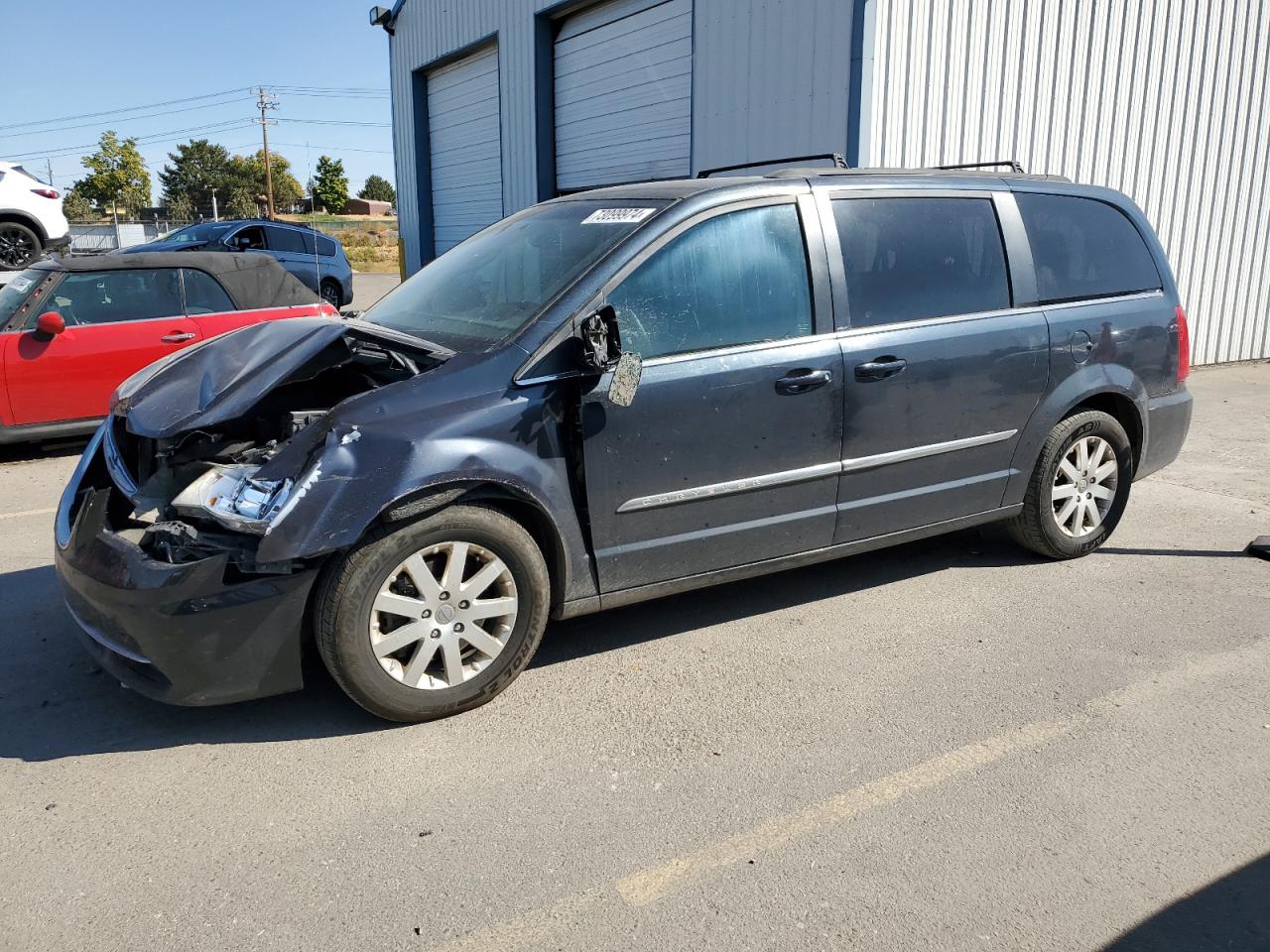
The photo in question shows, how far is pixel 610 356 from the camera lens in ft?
11.0

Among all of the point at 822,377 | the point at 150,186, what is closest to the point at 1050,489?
the point at 822,377

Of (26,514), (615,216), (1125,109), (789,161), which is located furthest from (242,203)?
(615,216)

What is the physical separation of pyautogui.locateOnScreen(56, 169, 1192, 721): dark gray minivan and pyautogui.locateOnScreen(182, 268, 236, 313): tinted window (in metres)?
3.92

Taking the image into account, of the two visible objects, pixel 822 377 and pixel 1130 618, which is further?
pixel 1130 618

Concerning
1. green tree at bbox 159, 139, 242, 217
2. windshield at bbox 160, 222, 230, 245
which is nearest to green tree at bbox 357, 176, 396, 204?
green tree at bbox 159, 139, 242, 217

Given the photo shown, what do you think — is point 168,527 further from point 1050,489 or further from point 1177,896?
point 1050,489

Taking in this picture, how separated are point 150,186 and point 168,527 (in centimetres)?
8004

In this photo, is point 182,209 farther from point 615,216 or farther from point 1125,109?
point 615,216

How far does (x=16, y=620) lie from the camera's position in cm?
416


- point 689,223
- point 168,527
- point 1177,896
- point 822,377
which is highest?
point 689,223

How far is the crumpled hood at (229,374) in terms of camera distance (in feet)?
11.3

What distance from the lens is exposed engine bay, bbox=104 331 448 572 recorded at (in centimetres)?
305

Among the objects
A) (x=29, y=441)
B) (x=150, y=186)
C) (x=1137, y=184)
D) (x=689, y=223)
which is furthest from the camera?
(x=150, y=186)

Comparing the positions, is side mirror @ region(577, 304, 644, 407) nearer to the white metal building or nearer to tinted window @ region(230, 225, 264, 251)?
the white metal building
